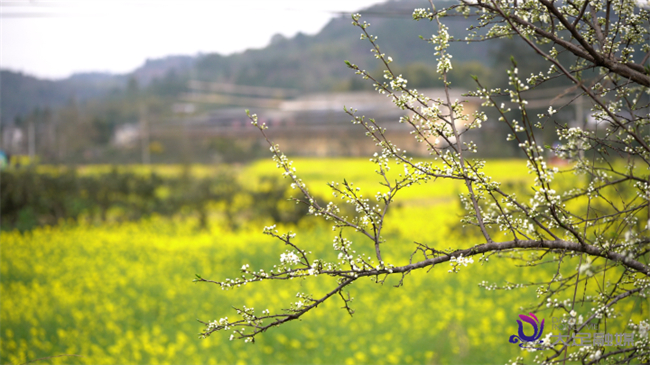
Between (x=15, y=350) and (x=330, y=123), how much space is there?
6.57m

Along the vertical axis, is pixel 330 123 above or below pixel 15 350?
above

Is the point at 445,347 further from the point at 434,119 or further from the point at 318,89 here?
the point at 318,89

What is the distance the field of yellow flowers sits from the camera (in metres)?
3.70

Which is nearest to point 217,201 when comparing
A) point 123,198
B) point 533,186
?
point 123,198

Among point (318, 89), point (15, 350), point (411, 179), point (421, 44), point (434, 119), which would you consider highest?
point (421, 44)

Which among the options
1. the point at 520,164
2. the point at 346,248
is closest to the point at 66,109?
the point at 520,164

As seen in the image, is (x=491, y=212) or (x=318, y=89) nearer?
(x=491, y=212)

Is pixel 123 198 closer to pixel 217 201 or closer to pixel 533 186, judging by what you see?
pixel 217 201

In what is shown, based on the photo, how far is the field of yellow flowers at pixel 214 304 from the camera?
12.1 ft

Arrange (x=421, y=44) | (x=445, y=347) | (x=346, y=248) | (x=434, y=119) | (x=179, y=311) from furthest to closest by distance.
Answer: (x=421, y=44) → (x=179, y=311) → (x=445, y=347) → (x=434, y=119) → (x=346, y=248)

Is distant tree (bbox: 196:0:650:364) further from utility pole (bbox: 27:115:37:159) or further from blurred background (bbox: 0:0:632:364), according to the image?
utility pole (bbox: 27:115:37:159)

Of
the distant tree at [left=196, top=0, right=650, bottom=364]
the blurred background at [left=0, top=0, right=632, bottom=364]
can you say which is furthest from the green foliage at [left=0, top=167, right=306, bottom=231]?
the distant tree at [left=196, top=0, right=650, bottom=364]

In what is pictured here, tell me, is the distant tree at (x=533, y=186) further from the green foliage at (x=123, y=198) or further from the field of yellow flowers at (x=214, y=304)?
the green foliage at (x=123, y=198)

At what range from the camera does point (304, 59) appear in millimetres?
9438
